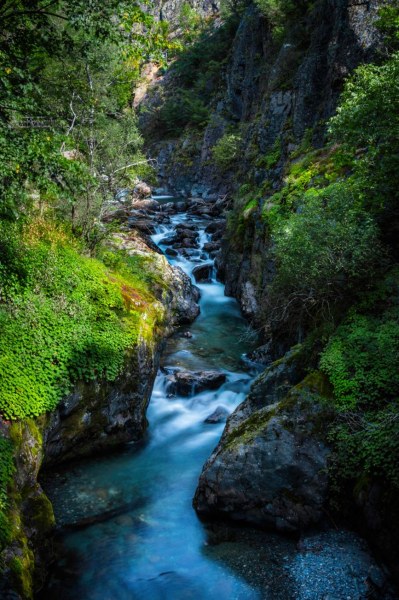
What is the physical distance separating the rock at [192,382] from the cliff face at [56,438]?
61.9 inches

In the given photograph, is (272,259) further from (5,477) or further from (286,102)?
(286,102)

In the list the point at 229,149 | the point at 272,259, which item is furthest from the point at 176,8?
the point at 272,259

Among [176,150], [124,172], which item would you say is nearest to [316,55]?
[124,172]

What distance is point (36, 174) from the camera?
18.8 ft

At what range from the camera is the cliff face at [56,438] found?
5523mm

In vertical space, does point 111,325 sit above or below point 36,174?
below

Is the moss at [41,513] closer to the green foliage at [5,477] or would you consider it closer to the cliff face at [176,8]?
the green foliage at [5,477]

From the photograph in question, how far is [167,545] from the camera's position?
23.7 ft

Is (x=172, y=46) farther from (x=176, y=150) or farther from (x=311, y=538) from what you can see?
(x=176, y=150)

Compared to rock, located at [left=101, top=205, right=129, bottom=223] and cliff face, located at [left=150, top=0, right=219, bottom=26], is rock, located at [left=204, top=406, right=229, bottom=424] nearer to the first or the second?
rock, located at [left=101, top=205, right=129, bottom=223]

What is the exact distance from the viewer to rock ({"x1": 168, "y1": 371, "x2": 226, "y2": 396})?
12102 mm

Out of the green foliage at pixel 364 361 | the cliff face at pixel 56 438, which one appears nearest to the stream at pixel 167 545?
the cliff face at pixel 56 438

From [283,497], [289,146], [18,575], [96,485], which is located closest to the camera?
[18,575]

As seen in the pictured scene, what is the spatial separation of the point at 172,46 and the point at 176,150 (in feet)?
149
